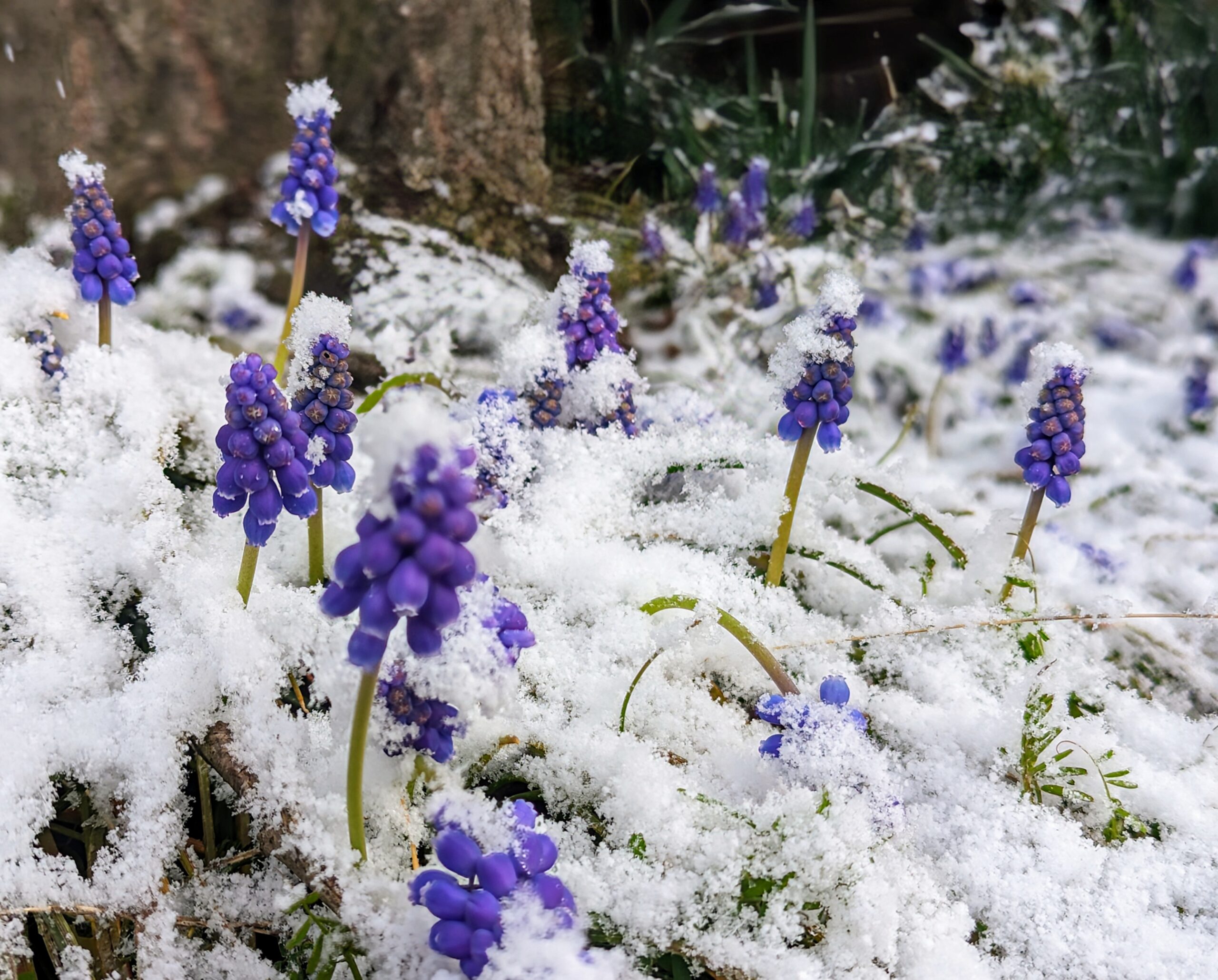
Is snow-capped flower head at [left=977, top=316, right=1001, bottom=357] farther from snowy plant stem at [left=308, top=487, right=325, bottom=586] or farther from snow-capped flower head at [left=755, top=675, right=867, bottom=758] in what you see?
snowy plant stem at [left=308, top=487, right=325, bottom=586]

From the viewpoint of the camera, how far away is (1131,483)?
3191mm

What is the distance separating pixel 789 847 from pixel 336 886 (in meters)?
0.61

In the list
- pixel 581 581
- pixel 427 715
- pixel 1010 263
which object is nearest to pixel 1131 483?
pixel 1010 263

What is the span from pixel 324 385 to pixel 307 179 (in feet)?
3.10

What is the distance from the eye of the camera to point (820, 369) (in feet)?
5.48

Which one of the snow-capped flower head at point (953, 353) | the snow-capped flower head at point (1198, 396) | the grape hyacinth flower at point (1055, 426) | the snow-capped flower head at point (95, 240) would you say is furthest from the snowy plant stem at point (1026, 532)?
the snow-capped flower head at point (1198, 396)

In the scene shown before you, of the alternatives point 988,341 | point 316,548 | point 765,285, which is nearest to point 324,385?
point 316,548

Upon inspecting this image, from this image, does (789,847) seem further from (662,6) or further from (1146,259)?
(1146,259)

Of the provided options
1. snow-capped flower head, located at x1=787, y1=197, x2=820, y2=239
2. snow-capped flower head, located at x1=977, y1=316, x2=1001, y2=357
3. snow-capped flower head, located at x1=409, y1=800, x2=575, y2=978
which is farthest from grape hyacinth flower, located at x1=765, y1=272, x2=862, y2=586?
snow-capped flower head, located at x1=977, y1=316, x2=1001, y2=357

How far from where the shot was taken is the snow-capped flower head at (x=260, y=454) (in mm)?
1329

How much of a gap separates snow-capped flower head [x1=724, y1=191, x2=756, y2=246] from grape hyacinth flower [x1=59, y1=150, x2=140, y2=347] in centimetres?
225

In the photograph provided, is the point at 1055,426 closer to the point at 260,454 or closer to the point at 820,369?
the point at 820,369

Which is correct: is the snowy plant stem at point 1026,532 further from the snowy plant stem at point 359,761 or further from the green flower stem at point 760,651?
the snowy plant stem at point 359,761

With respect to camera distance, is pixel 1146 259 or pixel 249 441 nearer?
pixel 249 441
